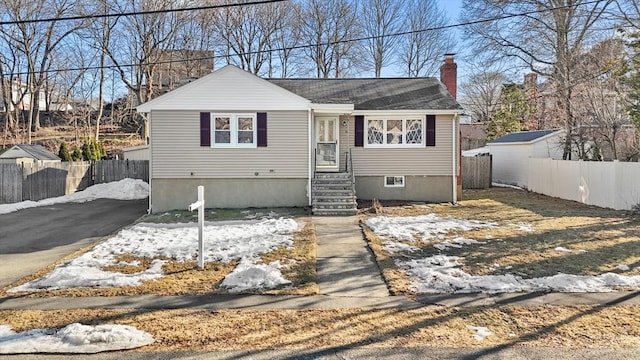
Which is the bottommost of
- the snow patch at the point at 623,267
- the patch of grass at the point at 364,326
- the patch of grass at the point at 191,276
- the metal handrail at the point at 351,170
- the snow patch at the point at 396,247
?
the patch of grass at the point at 364,326

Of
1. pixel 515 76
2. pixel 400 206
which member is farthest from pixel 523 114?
pixel 400 206

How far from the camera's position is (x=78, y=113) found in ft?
128

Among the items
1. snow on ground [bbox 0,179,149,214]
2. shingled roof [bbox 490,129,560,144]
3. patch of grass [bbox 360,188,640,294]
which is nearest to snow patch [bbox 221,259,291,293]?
patch of grass [bbox 360,188,640,294]

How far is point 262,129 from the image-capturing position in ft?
50.3

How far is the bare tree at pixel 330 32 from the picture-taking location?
37531 mm

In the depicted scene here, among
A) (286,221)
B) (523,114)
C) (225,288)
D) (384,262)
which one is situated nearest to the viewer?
(225,288)

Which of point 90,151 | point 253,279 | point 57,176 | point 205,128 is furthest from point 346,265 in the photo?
point 90,151

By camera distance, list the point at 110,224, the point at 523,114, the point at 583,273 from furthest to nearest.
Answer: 1. the point at 523,114
2. the point at 110,224
3. the point at 583,273

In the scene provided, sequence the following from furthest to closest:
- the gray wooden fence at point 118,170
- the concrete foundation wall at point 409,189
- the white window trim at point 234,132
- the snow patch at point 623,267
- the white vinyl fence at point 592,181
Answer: the gray wooden fence at point 118,170
the concrete foundation wall at point 409,189
the white window trim at point 234,132
the white vinyl fence at point 592,181
the snow patch at point 623,267

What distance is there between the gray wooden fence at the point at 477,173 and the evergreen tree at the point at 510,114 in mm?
14081

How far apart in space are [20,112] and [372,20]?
32.5 metres

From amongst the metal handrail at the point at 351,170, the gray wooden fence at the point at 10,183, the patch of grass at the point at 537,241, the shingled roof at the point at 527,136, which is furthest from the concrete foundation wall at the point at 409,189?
the gray wooden fence at the point at 10,183

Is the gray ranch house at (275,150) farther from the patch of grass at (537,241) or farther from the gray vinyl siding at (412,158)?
the patch of grass at (537,241)

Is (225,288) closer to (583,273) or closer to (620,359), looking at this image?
(620,359)
